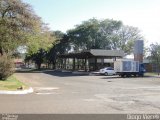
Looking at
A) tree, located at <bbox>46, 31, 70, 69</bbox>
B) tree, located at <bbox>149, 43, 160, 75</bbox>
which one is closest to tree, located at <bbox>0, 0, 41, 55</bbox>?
tree, located at <bbox>149, 43, 160, 75</bbox>

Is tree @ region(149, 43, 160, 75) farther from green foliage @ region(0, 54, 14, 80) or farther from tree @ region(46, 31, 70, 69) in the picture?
tree @ region(46, 31, 70, 69)

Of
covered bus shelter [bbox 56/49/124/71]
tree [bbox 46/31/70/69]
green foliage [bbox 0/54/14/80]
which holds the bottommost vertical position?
green foliage [bbox 0/54/14/80]

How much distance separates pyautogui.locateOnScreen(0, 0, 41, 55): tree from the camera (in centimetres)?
4262

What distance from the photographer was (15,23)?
43.0m

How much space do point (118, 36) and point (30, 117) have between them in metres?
97.2

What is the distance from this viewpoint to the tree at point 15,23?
42625 mm

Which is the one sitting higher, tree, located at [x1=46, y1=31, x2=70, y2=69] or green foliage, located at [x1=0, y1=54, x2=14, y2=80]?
tree, located at [x1=46, y1=31, x2=70, y2=69]

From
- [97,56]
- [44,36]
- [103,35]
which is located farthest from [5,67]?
[103,35]

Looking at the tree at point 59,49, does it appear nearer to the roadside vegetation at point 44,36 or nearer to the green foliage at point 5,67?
the roadside vegetation at point 44,36

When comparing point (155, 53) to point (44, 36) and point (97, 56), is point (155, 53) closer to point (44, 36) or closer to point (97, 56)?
point (97, 56)

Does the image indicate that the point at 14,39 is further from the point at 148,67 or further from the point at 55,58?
the point at 55,58

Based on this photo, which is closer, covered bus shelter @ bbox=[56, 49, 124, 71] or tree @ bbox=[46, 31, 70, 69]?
covered bus shelter @ bbox=[56, 49, 124, 71]

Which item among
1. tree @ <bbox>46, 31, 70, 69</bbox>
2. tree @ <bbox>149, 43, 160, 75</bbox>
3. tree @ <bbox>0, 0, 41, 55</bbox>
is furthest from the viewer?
tree @ <bbox>46, 31, 70, 69</bbox>

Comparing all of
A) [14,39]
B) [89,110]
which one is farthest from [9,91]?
[14,39]
